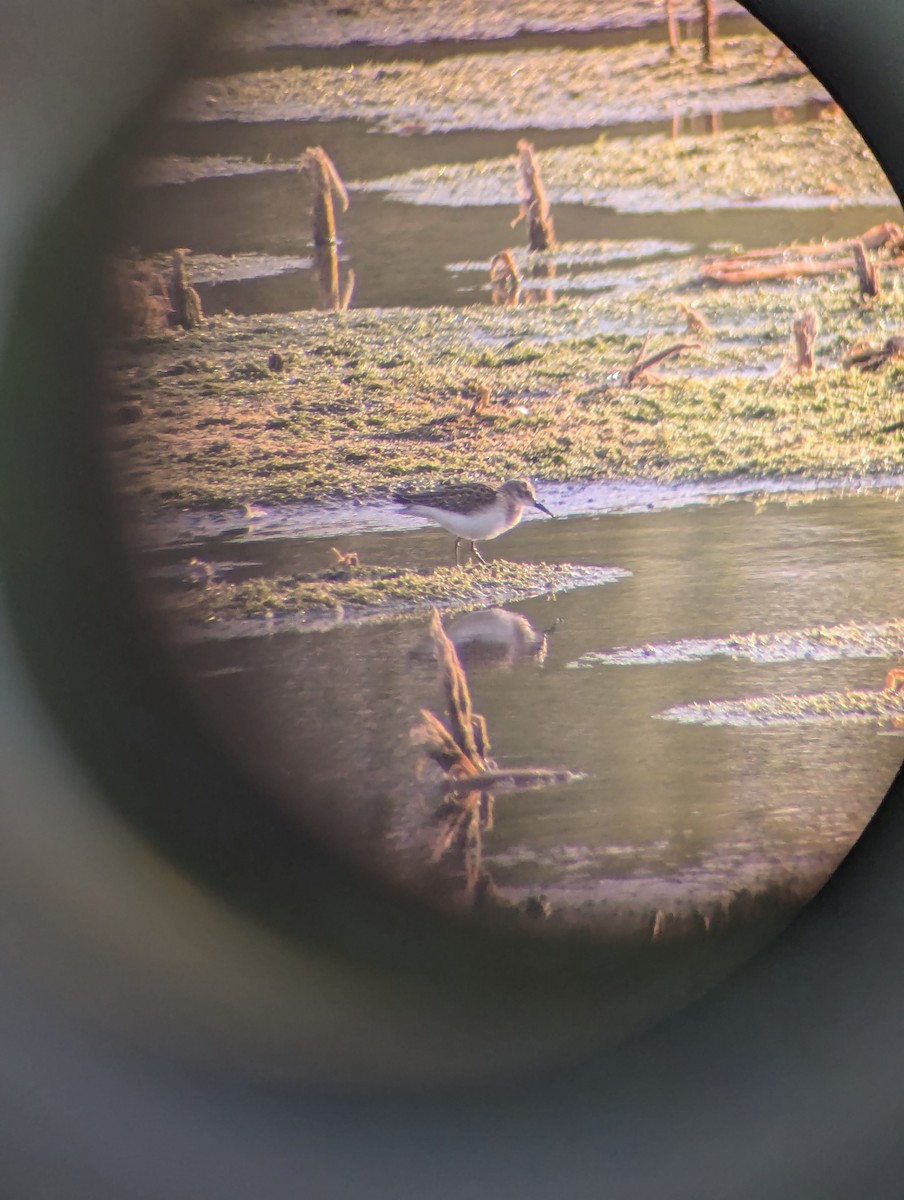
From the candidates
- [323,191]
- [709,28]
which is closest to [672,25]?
[709,28]

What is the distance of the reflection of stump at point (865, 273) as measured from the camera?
878 mm

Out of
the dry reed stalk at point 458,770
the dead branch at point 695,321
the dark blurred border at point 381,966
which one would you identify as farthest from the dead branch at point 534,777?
the dead branch at point 695,321

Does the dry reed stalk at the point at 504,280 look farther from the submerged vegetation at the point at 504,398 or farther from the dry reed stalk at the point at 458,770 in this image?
the dry reed stalk at the point at 458,770

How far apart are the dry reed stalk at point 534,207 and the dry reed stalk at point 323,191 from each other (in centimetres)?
15

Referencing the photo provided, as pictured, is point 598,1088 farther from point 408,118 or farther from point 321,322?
point 408,118

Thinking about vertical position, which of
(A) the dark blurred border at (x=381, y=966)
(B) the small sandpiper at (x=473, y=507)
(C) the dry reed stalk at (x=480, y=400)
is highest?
(C) the dry reed stalk at (x=480, y=400)

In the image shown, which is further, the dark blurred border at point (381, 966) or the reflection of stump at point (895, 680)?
the reflection of stump at point (895, 680)

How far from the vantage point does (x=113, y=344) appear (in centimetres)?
86

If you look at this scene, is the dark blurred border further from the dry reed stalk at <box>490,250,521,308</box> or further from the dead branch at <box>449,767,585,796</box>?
the dry reed stalk at <box>490,250,521,308</box>

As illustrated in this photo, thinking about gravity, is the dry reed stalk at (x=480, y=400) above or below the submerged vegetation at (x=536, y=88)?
below

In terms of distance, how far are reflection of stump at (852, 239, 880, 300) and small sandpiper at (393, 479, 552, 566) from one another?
1.14 ft

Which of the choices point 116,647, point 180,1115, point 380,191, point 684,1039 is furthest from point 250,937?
point 380,191

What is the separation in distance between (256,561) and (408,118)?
0.40 m

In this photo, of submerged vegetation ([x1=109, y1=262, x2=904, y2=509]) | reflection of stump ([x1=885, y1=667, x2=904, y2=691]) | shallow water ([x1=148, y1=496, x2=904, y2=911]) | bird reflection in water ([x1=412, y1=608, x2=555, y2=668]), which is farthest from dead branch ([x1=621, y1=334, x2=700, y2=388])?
reflection of stump ([x1=885, y1=667, x2=904, y2=691])
